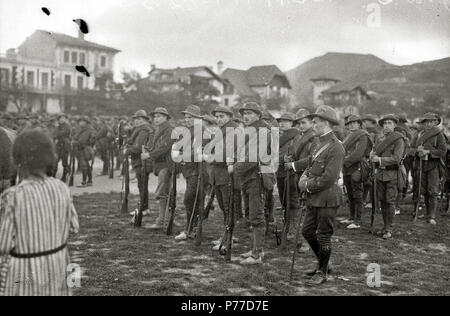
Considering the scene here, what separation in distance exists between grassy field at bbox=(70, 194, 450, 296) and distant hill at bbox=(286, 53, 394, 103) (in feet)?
266

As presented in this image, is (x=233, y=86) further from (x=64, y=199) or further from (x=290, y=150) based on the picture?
(x=64, y=199)

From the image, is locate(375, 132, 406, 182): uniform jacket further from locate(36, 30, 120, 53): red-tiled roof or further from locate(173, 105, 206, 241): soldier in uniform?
locate(36, 30, 120, 53): red-tiled roof

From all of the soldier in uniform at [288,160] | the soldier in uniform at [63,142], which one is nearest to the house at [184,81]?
the soldier in uniform at [63,142]

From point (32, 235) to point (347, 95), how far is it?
61.9m

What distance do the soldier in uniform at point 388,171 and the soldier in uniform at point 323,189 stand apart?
3064mm

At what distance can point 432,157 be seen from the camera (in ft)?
33.2

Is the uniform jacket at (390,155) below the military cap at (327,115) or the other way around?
below

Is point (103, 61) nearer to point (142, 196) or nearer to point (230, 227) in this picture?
point (142, 196)

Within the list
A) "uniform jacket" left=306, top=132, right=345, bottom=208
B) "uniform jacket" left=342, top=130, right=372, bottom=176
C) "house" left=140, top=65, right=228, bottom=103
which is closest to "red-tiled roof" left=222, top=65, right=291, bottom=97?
"house" left=140, top=65, right=228, bottom=103

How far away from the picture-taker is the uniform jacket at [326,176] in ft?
19.4

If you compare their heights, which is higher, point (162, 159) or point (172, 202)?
point (162, 159)

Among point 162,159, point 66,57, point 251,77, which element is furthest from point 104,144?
point 251,77

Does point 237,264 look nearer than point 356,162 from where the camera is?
Yes

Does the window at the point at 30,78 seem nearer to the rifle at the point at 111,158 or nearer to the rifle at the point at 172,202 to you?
the rifle at the point at 111,158
